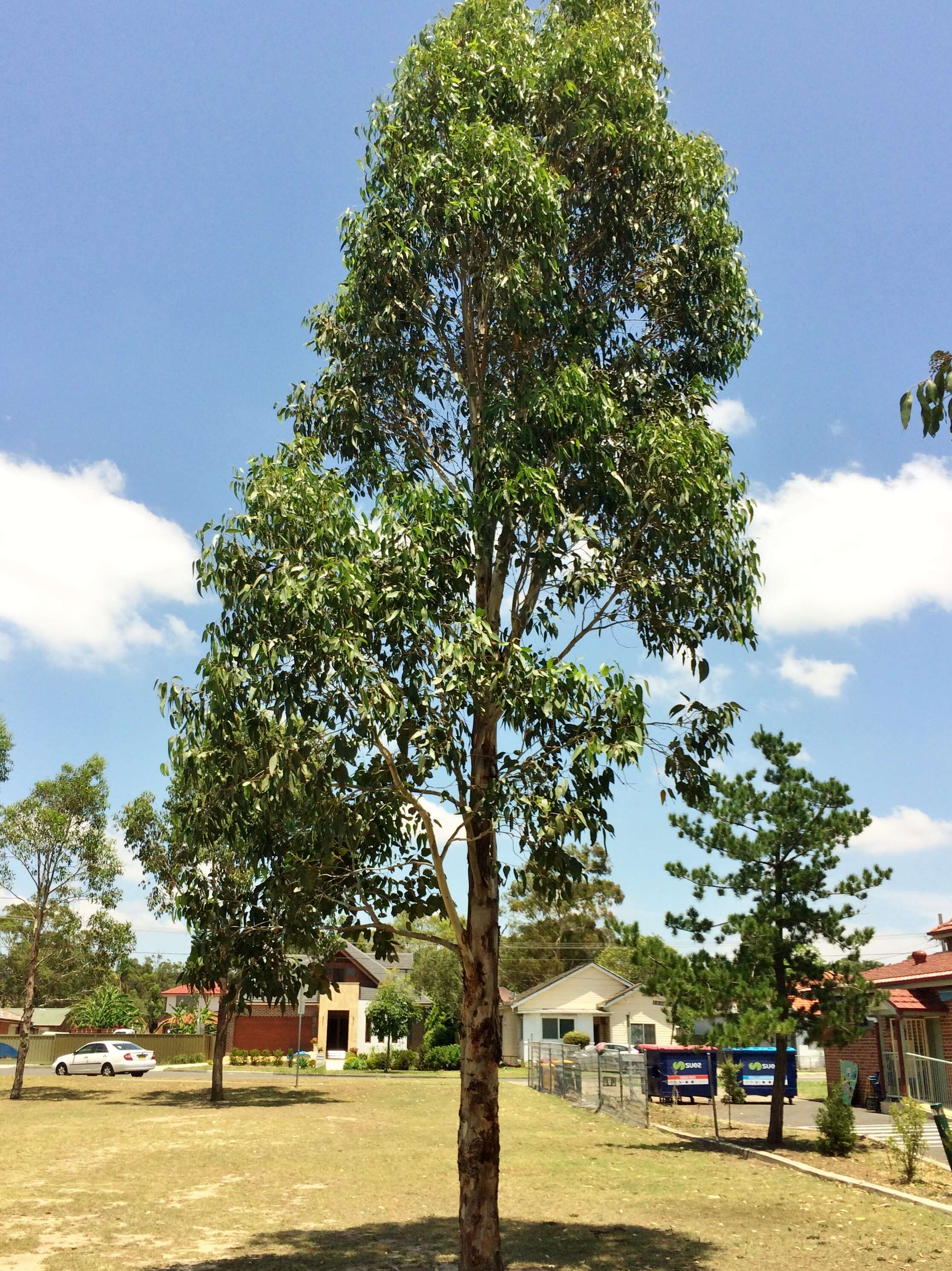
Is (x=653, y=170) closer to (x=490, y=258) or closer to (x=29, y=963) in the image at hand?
(x=490, y=258)

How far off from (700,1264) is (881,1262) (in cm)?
210

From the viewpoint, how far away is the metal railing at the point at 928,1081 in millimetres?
27703

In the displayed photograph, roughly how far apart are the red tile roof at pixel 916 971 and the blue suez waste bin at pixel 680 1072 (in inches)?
233

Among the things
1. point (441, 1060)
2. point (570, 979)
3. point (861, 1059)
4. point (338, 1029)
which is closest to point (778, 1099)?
point (861, 1059)

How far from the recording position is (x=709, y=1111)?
30.3m

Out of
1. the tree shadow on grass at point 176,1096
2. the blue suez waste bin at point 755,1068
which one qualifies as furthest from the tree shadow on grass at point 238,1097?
the blue suez waste bin at point 755,1068

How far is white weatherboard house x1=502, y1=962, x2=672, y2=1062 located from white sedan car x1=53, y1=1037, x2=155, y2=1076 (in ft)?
66.2

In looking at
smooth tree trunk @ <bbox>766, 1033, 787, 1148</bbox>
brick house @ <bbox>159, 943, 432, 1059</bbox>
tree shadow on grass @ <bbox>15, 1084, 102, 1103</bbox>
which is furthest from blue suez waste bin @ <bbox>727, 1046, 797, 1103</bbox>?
brick house @ <bbox>159, 943, 432, 1059</bbox>

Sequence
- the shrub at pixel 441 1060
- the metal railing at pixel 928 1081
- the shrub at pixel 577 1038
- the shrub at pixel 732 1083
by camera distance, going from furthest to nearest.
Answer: the shrub at pixel 577 1038, the shrub at pixel 441 1060, the shrub at pixel 732 1083, the metal railing at pixel 928 1081

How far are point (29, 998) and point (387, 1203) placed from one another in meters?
22.2

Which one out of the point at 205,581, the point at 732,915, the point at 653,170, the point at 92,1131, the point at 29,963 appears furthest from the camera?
the point at 29,963

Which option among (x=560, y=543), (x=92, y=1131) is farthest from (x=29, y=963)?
(x=560, y=543)

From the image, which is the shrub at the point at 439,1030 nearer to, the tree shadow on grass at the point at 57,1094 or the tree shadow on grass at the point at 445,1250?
the tree shadow on grass at the point at 57,1094

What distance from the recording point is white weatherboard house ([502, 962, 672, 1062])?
55.2m
